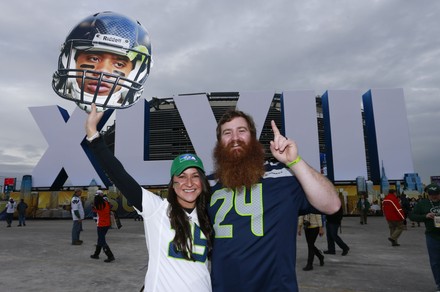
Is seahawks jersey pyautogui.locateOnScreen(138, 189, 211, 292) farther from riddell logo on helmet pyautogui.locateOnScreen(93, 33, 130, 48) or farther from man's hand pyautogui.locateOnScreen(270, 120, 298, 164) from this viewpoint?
riddell logo on helmet pyautogui.locateOnScreen(93, 33, 130, 48)

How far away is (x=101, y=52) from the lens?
3527mm

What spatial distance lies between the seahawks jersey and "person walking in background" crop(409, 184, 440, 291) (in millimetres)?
4829

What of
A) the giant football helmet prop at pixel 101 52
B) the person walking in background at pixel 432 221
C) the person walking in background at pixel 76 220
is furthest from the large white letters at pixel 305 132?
the giant football helmet prop at pixel 101 52

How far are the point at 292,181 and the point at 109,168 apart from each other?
1.26 m

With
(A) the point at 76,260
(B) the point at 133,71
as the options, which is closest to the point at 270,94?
(A) the point at 76,260

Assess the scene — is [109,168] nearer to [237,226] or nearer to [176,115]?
[237,226]

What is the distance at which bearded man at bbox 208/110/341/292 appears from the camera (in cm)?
183

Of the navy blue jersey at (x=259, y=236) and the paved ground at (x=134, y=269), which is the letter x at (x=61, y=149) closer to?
the paved ground at (x=134, y=269)

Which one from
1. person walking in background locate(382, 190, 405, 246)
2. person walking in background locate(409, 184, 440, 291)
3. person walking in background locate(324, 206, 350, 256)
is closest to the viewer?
person walking in background locate(409, 184, 440, 291)

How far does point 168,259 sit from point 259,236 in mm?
623

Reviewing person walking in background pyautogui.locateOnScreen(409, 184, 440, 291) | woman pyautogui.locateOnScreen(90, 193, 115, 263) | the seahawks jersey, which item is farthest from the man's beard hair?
woman pyautogui.locateOnScreen(90, 193, 115, 263)

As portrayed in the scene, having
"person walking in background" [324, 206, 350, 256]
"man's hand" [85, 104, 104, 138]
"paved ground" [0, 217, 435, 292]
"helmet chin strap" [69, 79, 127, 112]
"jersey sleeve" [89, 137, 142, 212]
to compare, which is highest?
"helmet chin strap" [69, 79, 127, 112]

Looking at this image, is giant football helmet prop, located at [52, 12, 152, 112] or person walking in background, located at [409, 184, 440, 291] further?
person walking in background, located at [409, 184, 440, 291]

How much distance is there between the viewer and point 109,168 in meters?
2.08
